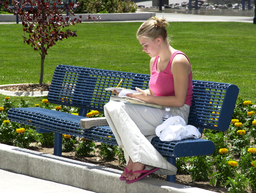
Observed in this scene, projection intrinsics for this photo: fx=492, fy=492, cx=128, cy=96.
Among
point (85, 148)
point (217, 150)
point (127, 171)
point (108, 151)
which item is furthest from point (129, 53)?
point (127, 171)

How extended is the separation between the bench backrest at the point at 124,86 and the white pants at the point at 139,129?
0.67ft

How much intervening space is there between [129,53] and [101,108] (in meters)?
9.71

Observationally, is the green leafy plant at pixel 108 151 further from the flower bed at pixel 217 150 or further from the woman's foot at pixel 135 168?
the woman's foot at pixel 135 168

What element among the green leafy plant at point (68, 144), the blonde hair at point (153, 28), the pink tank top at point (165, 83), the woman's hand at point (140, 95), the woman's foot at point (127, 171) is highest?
the blonde hair at point (153, 28)

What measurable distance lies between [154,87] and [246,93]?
4578 millimetres

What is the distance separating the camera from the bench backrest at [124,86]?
13.5ft

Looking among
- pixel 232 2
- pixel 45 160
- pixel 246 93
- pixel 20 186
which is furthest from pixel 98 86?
pixel 232 2

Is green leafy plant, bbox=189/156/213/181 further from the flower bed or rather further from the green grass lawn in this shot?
the green grass lawn

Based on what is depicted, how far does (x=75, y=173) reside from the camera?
423cm

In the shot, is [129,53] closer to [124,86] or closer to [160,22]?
[124,86]

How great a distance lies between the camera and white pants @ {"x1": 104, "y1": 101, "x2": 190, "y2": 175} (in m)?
3.67

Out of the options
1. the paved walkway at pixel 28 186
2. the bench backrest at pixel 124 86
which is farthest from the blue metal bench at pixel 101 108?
the paved walkway at pixel 28 186

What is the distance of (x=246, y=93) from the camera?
839cm

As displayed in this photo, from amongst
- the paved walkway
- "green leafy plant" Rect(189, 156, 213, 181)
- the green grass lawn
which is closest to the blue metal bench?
"green leafy plant" Rect(189, 156, 213, 181)
